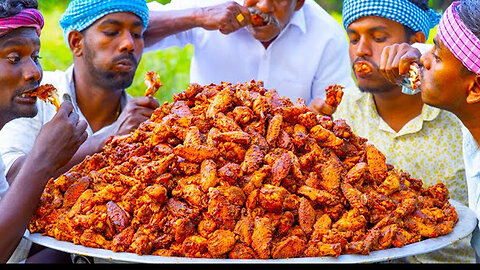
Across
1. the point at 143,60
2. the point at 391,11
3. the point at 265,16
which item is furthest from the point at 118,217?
the point at 143,60

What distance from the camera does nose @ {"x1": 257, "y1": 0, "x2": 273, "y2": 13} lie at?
9.62 ft

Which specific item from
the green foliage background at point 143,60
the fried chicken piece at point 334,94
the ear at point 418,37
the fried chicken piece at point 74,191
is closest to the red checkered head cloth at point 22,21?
the fried chicken piece at point 74,191

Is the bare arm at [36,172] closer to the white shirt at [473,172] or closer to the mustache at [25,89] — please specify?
the mustache at [25,89]

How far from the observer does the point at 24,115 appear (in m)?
1.90

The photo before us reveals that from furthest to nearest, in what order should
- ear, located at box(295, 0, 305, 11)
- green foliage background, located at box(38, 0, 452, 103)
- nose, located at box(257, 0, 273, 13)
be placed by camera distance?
green foliage background, located at box(38, 0, 452, 103)
ear, located at box(295, 0, 305, 11)
nose, located at box(257, 0, 273, 13)

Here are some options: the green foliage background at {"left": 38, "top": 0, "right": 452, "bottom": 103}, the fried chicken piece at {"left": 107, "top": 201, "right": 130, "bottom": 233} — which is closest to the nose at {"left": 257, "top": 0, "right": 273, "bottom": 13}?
the fried chicken piece at {"left": 107, "top": 201, "right": 130, "bottom": 233}

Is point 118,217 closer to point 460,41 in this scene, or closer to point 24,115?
point 24,115

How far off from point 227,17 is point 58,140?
1.43m

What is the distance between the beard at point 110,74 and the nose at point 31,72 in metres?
0.78

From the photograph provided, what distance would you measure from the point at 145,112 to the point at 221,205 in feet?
3.16

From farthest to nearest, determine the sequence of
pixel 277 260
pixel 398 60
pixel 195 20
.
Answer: pixel 195 20, pixel 398 60, pixel 277 260

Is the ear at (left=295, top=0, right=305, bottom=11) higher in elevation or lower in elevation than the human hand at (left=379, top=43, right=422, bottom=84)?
lower

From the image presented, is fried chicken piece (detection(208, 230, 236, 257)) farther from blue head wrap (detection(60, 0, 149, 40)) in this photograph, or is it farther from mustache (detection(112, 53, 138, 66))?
blue head wrap (detection(60, 0, 149, 40))

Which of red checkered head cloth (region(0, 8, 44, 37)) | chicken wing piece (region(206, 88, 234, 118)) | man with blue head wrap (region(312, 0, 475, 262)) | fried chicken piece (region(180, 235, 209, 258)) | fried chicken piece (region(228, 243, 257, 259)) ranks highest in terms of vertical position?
red checkered head cloth (region(0, 8, 44, 37))
